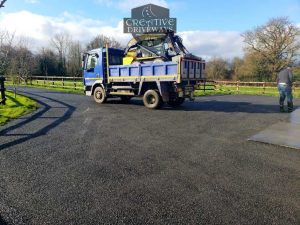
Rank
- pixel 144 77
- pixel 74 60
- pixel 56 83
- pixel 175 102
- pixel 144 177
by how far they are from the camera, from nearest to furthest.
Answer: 1. pixel 144 177
2. pixel 144 77
3. pixel 175 102
4. pixel 56 83
5. pixel 74 60

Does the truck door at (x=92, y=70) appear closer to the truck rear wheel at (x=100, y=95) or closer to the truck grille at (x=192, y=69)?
the truck rear wheel at (x=100, y=95)

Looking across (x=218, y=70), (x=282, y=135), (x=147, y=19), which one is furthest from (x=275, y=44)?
(x=282, y=135)

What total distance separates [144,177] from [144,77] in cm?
823

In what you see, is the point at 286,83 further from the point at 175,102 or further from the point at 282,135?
the point at 282,135

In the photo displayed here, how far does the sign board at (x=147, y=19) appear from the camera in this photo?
21477 millimetres

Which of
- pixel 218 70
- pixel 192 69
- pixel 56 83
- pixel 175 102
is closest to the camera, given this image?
pixel 192 69

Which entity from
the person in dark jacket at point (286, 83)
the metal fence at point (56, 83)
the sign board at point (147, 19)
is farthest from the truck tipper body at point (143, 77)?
the metal fence at point (56, 83)

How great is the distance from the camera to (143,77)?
1199 centimetres

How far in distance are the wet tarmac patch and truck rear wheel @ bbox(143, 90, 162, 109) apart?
5.01 metres

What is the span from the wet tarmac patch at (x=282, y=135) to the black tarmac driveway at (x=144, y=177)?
1.00 ft

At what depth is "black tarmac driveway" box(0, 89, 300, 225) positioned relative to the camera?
10.2ft

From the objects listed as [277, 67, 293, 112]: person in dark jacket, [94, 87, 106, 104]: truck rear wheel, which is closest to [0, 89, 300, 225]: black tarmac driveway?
[277, 67, 293, 112]: person in dark jacket

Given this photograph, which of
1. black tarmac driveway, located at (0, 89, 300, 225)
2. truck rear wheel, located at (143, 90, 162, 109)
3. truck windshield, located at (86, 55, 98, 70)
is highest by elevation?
truck windshield, located at (86, 55, 98, 70)

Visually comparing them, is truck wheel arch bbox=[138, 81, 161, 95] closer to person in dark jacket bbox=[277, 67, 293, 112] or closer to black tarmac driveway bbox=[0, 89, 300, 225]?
black tarmac driveway bbox=[0, 89, 300, 225]
